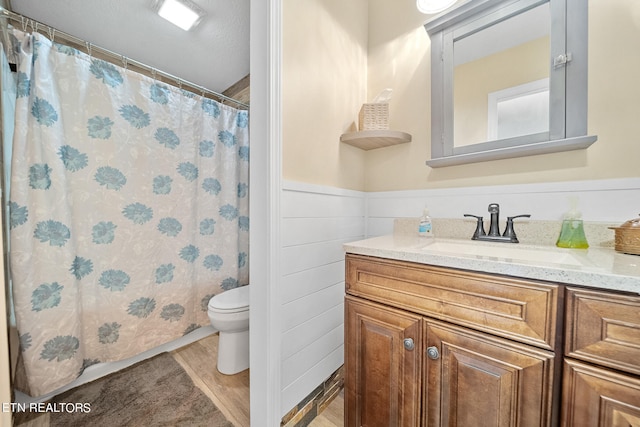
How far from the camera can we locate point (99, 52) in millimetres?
1767

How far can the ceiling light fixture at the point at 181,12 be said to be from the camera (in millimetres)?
1412

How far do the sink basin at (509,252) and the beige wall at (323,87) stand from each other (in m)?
0.64

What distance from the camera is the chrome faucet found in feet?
3.30

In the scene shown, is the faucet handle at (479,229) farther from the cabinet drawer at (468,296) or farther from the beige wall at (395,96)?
the cabinet drawer at (468,296)

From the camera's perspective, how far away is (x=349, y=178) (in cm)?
142

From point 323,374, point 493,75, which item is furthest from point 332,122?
Result: point 323,374

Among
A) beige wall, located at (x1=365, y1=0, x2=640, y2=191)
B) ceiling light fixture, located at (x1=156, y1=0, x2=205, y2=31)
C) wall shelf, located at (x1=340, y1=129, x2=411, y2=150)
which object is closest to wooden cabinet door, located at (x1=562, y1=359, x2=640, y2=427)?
beige wall, located at (x1=365, y1=0, x2=640, y2=191)

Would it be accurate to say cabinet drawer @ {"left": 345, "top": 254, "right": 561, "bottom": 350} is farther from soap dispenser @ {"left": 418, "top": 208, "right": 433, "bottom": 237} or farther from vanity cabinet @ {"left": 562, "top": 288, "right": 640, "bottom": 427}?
soap dispenser @ {"left": 418, "top": 208, "right": 433, "bottom": 237}

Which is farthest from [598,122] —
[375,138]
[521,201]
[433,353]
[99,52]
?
[99,52]

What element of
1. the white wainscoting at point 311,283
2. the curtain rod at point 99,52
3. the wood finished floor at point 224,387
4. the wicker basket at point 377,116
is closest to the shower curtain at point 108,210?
the curtain rod at point 99,52

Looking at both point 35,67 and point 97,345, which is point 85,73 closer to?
point 35,67

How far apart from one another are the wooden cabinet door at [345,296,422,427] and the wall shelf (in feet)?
2.81

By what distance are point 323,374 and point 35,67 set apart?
2.20m

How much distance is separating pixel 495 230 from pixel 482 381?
64cm
